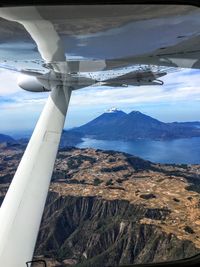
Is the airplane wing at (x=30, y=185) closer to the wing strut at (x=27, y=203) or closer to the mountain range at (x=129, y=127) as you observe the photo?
the wing strut at (x=27, y=203)

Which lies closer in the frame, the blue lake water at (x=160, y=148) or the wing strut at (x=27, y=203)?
the wing strut at (x=27, y=203)

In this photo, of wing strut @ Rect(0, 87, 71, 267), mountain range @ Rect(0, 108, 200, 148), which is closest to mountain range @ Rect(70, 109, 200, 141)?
mountain range @ Rect(0, 108, 200, 148)

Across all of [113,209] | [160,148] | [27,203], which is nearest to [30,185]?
[27,203]

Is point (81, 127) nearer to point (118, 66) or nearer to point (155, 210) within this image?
point (118, 66)

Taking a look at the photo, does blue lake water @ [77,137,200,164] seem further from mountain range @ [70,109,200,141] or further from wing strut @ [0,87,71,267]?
wing strut @ [0,87,71,267]

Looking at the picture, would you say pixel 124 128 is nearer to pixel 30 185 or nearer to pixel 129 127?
pixel 129 127

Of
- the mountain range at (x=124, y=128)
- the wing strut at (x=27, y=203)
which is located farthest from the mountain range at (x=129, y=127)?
the wing strut at (x=27, y=203)
